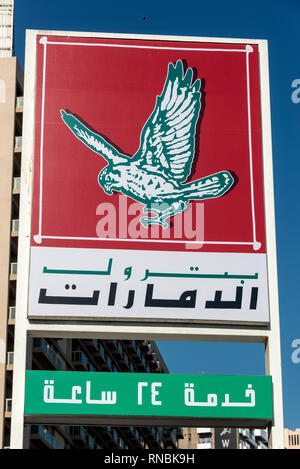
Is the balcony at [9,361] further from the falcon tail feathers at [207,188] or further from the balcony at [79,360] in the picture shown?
the falcon tail feathers at [207,188]

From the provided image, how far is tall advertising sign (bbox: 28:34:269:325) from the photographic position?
20531 millimetres

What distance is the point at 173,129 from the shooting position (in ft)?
73.4

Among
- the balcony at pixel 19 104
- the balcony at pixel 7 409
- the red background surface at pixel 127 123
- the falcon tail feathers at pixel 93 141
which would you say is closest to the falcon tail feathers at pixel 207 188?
the red background surface at pixel 127 123

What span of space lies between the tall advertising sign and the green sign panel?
1414 mm

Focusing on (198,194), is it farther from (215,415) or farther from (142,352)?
(142,352)

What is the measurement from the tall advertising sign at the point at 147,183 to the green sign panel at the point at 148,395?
1414mm

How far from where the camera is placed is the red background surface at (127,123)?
2117 cm

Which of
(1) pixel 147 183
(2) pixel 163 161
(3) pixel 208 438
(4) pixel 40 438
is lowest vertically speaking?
(3) pixel 208 438

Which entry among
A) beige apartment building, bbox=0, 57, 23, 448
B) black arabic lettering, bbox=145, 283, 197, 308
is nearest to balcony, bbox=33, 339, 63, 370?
beige apartment building, bbox=0, 57, 23, 448

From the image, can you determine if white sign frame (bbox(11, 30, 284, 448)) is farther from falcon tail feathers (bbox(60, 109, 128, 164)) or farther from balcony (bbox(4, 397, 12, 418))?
balcony (bbox(4, 397, 12, 418))

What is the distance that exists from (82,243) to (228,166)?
390cm

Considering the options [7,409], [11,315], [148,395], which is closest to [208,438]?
[11,315]

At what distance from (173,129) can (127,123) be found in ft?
3.68

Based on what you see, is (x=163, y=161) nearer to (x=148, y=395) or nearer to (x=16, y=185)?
(x=148, y=395)
